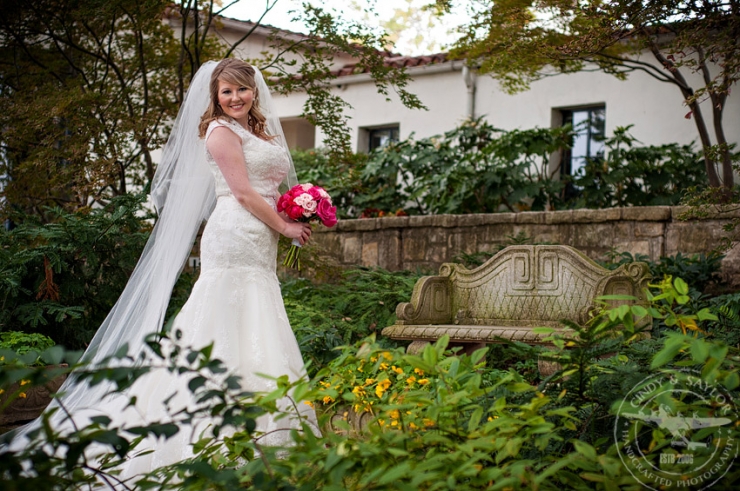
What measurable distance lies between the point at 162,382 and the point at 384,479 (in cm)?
281

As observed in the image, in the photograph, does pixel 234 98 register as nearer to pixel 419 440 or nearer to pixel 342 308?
pixel 419 440

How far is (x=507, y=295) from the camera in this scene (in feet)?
20.0

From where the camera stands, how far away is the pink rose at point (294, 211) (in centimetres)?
429

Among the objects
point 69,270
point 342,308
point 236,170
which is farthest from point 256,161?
point 342,308

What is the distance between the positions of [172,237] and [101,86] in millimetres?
4077

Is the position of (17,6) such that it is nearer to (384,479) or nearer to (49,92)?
(49,92)

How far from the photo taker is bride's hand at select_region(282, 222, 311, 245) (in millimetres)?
4363

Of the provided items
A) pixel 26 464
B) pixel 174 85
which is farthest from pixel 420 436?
pixel 174 85

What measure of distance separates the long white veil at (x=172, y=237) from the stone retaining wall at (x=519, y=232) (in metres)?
3.71

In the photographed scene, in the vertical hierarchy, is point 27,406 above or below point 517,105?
below

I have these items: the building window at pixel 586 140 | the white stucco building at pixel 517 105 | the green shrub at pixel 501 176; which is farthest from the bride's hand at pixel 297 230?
the building window at pixel 586 140

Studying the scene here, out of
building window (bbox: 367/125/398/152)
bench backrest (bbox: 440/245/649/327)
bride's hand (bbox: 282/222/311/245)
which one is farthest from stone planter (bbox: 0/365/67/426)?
building window (bbox: 367/125/398/152)

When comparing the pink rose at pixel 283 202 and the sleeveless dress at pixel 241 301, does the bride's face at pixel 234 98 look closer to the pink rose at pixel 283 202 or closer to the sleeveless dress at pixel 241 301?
the sleeveless dress at pixel 241 301

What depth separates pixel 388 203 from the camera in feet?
36.9
